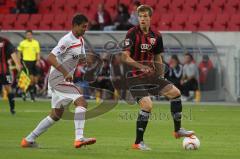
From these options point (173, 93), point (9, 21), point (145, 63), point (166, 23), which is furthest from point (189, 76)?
point (145, 63)

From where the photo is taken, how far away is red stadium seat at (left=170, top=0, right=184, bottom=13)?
30359 mm

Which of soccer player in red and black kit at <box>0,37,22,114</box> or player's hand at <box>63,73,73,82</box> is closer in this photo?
player's hand at <box>63,73,73,82</box>

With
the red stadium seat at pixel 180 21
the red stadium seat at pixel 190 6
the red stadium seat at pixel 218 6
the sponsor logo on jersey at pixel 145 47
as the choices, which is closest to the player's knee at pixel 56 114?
the sponsor logo on jersey at pixel 145 47

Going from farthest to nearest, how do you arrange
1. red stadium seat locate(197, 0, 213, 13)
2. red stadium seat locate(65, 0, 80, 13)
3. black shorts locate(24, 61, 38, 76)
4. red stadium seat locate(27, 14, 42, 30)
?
red stadium seat locate(65, 0, 80, 13) < red stadium seat locate(27, 14, 42, 30) < red stadium seat locate(197, 0, 213, 13) < black shorts locate(24, 61, 38, 76)

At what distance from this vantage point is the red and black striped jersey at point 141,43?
12969 mm

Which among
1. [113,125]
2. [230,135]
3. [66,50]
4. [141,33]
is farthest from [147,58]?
[113,125]

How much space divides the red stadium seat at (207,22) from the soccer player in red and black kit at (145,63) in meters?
15.7

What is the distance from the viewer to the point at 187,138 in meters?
13.0

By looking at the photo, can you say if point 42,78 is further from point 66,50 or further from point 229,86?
point 66,50

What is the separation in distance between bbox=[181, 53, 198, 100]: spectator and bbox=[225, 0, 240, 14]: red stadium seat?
2.99m

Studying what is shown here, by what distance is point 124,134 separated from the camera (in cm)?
1581

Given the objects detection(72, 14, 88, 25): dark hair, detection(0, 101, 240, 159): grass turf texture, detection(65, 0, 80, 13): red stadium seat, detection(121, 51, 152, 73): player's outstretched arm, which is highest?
detection(65, 0, 80, 13): red stadium seat

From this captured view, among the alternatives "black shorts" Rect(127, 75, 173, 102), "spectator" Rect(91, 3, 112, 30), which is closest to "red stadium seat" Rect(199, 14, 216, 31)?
"spectator" Rect(91, 3, 112, 30)

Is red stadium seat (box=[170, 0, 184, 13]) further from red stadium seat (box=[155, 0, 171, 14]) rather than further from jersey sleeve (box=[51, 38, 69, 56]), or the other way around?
jersey sleeve (box=[51, 38, 69, 56])
